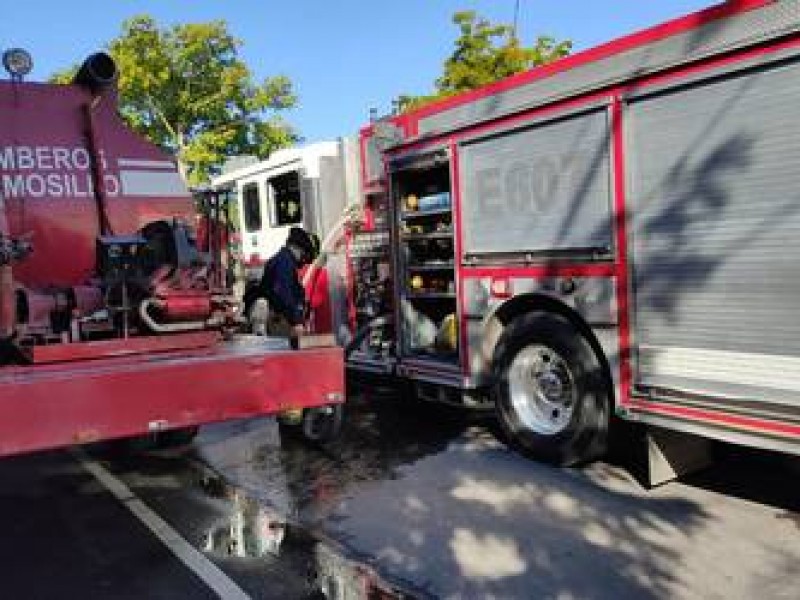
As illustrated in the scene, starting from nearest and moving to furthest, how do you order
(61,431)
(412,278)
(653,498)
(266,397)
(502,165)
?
1. (61,431)
2. (266,397)
3. (653,498)
4. (502,165)
5. (412,278)

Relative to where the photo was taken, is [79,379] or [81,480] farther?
[81,480]

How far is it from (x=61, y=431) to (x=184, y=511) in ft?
5.74

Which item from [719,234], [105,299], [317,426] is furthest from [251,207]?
[719,234]

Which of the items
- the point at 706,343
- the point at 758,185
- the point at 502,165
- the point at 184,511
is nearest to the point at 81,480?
the point at 184,511

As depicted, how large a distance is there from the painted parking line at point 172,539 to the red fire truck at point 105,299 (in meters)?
0.78

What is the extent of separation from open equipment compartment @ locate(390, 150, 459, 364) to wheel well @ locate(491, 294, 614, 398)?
66 centimetres

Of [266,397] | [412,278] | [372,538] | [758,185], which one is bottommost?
[372,538]

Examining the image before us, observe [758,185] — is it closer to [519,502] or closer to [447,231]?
[519,502]

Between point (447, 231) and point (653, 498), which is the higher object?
point (447, 231)

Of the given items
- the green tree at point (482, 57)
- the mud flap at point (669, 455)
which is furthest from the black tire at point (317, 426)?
the green tree at point (482, 57)

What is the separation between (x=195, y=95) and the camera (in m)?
28.0

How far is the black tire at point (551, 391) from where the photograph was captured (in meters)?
5.90

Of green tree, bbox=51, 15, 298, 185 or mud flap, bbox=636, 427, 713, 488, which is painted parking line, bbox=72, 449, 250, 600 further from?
green tree, bbox=51, 15, 298, 185

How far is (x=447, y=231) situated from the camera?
7.27 m
